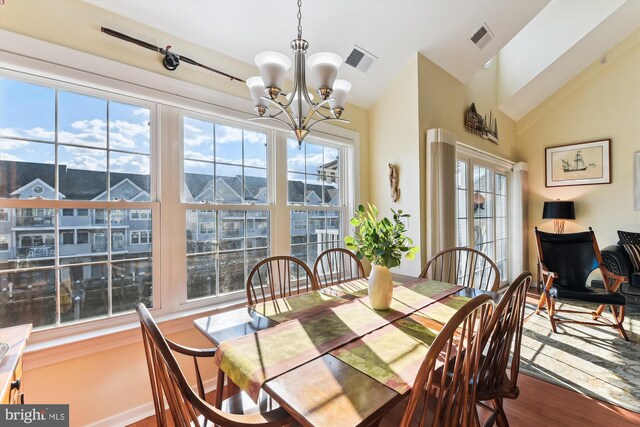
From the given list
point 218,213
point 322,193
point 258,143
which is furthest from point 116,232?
point 322,193

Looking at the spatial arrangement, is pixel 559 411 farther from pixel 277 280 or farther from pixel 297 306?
Result: pixel 277 280

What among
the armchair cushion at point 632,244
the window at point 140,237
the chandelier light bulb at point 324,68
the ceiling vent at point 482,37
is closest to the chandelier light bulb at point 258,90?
the chandelier light bulb at point 324,68

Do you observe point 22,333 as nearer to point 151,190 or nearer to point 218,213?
point 151,190

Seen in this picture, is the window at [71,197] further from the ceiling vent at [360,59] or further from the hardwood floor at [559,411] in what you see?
the ceiling vent at [360,59]

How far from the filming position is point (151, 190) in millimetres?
1931

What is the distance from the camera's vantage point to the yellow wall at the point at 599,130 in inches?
158

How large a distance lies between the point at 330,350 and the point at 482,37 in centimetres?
328

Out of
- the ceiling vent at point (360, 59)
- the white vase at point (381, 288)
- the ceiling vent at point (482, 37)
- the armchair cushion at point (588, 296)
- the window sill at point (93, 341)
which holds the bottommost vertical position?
the armchair cushion at point (588, 296)

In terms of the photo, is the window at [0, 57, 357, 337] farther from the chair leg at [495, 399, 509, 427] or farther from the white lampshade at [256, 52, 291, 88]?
the chair leg at [495, 399, 509, 427]

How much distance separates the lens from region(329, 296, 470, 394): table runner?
37.3 inches

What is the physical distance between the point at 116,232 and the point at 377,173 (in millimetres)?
2448

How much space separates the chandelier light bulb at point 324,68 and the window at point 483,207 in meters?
2.71

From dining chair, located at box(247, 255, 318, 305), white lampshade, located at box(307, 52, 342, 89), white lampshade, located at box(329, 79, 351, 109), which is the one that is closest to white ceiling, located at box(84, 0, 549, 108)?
white lampshade, located at box(329, 79, 351, 109)

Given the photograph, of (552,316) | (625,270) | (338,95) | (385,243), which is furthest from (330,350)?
(625,270)
